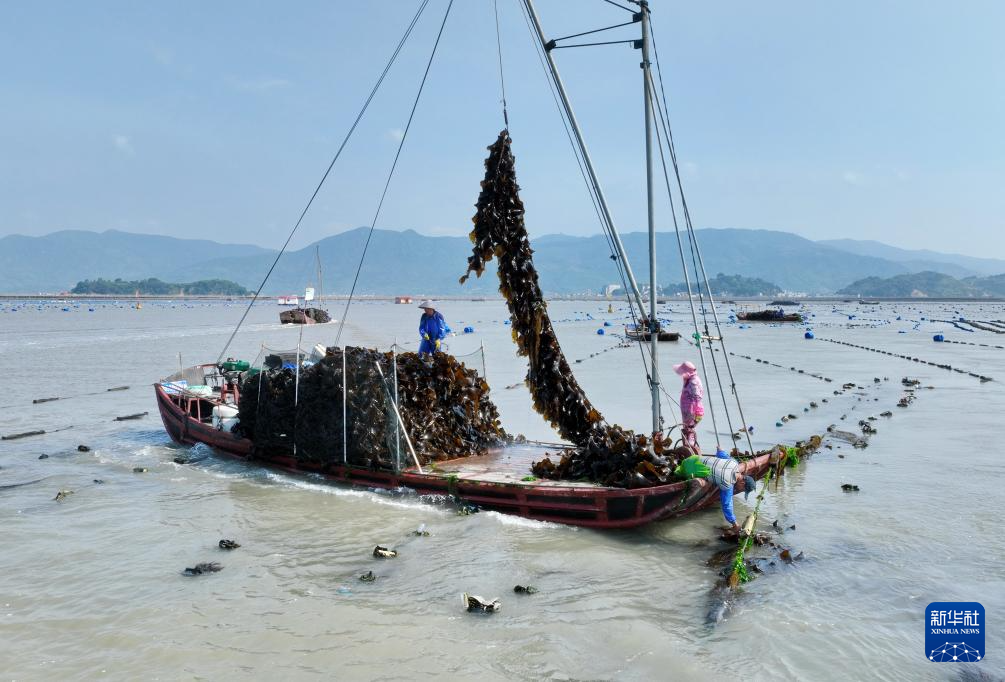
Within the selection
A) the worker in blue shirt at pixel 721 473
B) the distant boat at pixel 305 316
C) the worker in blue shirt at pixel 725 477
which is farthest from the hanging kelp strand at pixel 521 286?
the distant boat at pixel 305 316

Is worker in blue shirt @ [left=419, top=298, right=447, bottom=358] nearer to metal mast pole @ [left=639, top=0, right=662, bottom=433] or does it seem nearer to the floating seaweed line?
metal mast pole @ [left=639, top=0, right=662, bottom=433]

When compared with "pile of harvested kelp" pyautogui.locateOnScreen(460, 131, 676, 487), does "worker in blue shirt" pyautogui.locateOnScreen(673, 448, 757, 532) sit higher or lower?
lower

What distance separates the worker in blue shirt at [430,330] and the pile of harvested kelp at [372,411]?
106cm

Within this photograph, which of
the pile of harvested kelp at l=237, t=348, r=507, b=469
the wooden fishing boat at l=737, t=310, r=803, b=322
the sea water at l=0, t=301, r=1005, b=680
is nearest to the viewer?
the sea water at l=0, t=301, r=1005, b=680

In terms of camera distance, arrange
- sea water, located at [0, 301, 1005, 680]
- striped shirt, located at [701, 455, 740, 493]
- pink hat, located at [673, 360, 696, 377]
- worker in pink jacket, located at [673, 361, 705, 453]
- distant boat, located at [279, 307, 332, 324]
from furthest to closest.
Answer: distant boat, located at [279, 307, 332, 324] → pink hat, located at [673, 360, 696, 377] → worker in pink jacket, located at [673, 361, 705, 453] → striped shirt, located at [701, 455, 740, 493] → sea water, located at [0, 301, 1005, 680]

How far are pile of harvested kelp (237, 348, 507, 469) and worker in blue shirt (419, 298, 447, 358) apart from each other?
1063 mm

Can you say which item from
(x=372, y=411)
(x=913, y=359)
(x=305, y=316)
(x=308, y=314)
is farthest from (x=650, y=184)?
(x=308, y=314)

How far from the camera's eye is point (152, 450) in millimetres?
18750

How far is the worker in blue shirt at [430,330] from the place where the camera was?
616 inches

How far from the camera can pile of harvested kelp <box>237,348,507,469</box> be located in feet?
44.0


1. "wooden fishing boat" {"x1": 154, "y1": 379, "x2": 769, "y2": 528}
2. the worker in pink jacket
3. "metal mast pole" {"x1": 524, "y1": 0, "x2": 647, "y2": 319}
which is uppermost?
"metal mast pole" {"x1": 524, "y1": 0, "x2": 647, "y2": 319}

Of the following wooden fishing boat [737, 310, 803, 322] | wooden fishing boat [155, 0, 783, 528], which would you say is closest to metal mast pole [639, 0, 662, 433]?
wooden fishing boat [155, 0, 783, 528]

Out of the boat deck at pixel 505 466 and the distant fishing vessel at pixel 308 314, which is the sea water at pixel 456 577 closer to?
the boat deck at pixel 505 466

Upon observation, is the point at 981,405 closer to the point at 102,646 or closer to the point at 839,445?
the point at 839,445
